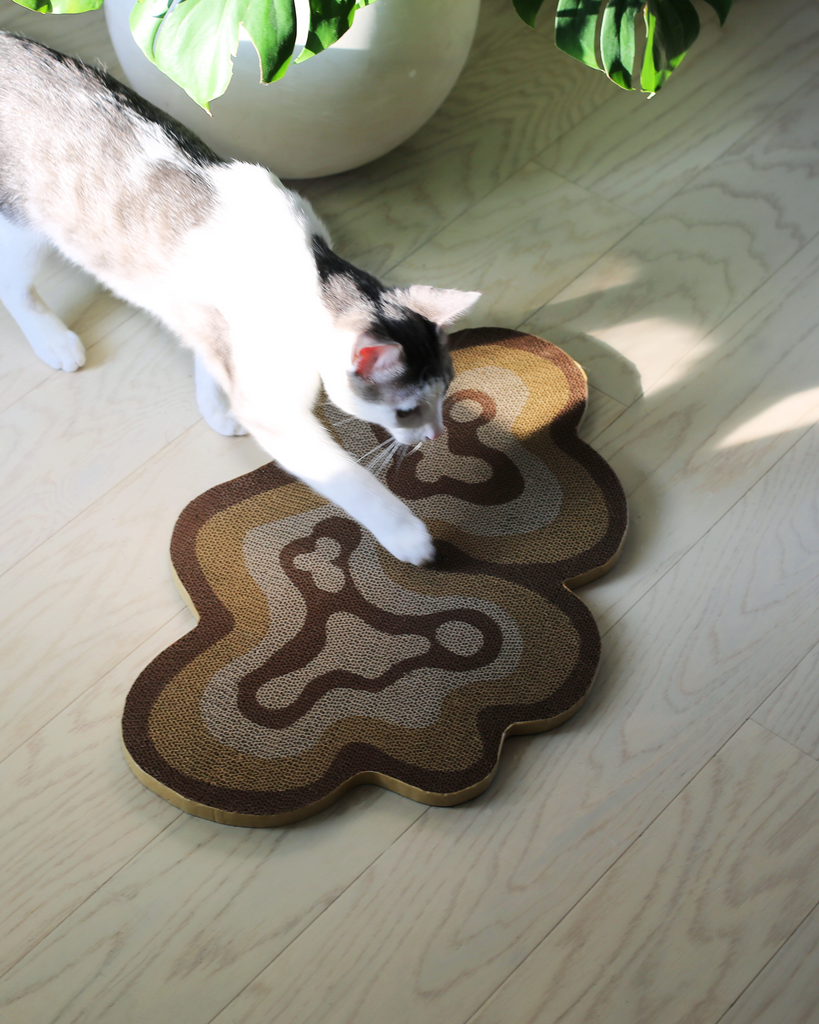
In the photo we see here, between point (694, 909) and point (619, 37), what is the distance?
1.01 m

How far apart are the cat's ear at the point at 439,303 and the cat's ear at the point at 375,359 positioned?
10 centimetres

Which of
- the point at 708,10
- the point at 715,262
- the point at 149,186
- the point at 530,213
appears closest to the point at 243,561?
the point at 149,186

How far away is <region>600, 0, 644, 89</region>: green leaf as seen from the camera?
1.03 m

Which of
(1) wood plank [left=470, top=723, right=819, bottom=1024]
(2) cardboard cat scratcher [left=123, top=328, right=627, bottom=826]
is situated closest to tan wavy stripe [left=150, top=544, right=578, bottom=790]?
(2) cardboard cat scratcher [left=123, top=328, right=627, bottom=826]

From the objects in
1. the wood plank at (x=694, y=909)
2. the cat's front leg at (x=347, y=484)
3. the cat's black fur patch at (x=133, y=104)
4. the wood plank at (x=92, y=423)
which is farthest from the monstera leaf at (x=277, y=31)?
the wood plank at (x=694, y=909)

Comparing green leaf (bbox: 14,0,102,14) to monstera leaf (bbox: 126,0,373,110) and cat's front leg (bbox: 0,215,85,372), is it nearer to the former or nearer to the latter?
monstera leaf (bbox: 126,0,373,110)

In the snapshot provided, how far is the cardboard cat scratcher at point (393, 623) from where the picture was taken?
41.2 inches

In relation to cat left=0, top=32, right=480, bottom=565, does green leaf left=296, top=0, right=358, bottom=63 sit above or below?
above

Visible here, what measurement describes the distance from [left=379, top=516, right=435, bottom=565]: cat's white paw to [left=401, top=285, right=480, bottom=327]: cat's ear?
0.84ft

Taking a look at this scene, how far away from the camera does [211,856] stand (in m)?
1.02

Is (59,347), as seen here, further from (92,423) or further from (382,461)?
(382,461)

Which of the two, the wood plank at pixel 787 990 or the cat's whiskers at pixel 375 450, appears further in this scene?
the cat's whiskers at pixel 375 450

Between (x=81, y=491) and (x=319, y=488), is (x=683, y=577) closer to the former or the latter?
(x=319, y=488)

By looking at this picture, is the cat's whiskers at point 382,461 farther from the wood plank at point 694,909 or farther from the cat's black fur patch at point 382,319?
the wood plank at point 694,909
